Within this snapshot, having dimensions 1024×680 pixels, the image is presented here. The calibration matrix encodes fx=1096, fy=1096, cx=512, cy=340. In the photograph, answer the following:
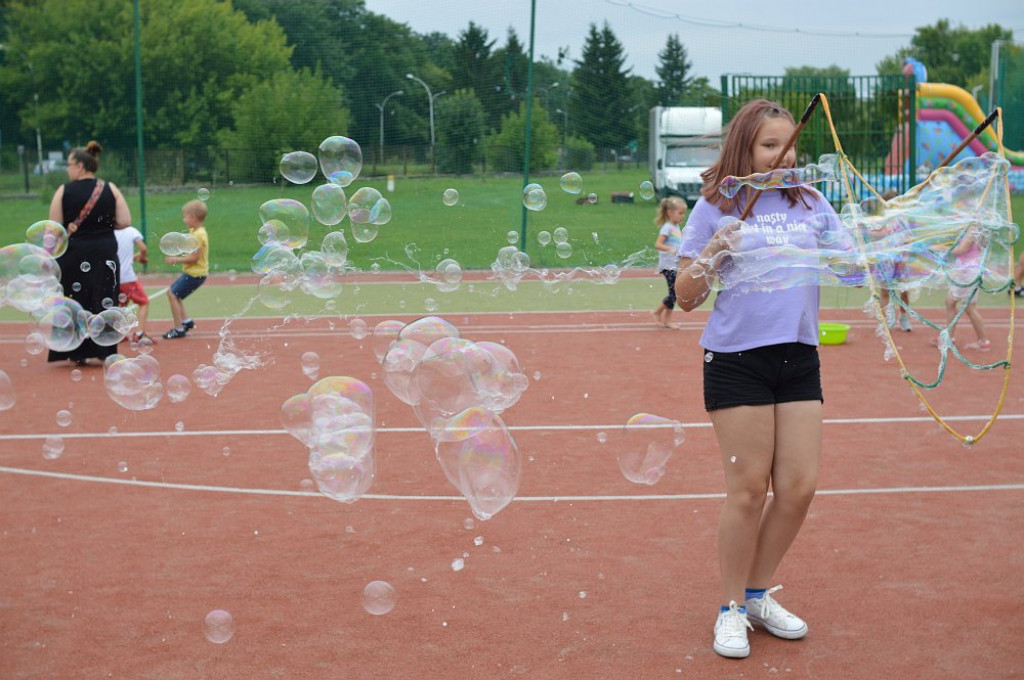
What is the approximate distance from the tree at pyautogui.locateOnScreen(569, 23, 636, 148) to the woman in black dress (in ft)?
38.6

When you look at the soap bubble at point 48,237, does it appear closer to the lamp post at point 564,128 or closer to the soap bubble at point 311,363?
the soap bubble at point 311,363

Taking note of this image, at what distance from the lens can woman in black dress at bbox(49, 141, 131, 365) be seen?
10.2m

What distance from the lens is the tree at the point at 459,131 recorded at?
2159 cm

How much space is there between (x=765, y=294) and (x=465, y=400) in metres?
1.47

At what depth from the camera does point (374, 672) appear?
4.00 m

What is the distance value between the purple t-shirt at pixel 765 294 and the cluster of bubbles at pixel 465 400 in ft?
3.47

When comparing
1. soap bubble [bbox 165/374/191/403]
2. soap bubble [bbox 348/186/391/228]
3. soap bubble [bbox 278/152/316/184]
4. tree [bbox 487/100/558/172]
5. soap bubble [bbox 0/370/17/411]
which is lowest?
soap bubble [bbox 165/374/191/403]

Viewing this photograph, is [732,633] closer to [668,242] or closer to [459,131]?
[668,242]

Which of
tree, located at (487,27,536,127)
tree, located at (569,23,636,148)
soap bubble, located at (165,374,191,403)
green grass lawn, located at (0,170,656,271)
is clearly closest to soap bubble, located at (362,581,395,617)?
soap bubble, located at (165,374,191,403)

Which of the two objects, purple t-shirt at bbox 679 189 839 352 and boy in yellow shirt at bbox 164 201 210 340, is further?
boy in yellow shirt at bbox 164 201 210 340

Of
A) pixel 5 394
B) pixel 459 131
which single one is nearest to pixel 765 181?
pixel 5 394

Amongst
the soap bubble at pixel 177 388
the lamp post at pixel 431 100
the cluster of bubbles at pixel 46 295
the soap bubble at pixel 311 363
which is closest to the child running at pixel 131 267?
A: the soap bubble at pixel 311 363

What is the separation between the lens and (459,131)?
72.5ft

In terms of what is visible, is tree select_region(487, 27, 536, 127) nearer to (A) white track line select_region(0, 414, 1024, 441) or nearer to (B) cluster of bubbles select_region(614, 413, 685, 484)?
(A) white track line select_region(0, 414, 1024, 441)
